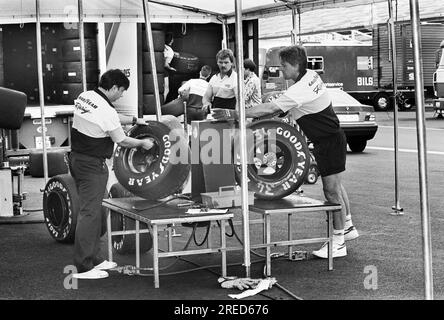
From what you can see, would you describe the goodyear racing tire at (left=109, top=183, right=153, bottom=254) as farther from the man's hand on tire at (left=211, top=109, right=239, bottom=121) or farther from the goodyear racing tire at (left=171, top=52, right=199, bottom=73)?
the goodyear racing tire at (left=171, top=52, right=199, bottom=73)

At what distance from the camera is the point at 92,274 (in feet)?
22.7

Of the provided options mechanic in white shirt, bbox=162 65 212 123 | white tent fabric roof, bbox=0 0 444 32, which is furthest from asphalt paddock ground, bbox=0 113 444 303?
mechanic in white shirt, bbox=162 65 212 123

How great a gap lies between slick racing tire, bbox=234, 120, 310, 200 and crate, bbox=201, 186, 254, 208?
1.07ft

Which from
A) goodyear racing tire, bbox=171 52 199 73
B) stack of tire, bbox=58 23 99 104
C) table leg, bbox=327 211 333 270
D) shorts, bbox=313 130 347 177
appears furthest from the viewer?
goodyear racing tire, bbox=171 52 199 73

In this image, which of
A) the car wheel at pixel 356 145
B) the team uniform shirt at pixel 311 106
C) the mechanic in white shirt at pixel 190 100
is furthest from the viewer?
the car wheel at pixel 356 145

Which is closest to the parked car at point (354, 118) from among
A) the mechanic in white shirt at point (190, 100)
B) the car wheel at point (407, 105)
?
the mechanic in white shirt at point (190, 100)

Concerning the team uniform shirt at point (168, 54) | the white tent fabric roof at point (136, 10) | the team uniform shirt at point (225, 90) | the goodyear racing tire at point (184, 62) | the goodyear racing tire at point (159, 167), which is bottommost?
the goodyear racing tire at point (159, 167)

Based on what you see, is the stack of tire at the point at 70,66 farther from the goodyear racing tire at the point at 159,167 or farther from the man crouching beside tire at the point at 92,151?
the man crouching beside tire at the point at 92,151

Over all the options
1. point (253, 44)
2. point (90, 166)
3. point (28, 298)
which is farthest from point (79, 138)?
point (253, 44)

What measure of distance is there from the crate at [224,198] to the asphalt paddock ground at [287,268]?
25.0 inches

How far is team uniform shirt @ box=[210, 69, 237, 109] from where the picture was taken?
10211 millimetres

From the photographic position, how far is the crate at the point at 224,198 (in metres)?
6.86

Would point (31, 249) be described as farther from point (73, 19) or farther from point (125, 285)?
point (73, 19)

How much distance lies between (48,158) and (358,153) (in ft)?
26.0
